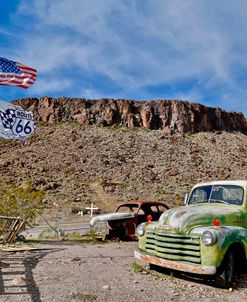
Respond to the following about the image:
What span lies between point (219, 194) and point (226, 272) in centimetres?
210

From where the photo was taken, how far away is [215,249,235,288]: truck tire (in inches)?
257

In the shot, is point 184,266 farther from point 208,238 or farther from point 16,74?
point 16,74

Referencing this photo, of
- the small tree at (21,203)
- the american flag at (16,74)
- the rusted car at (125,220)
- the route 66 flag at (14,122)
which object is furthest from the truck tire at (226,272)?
the small tree at (21,203)

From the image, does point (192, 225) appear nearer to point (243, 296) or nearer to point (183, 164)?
point (243, 296)

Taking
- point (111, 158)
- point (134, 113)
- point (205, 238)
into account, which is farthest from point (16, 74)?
point (134, 113)

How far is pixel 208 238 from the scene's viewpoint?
6445 mm

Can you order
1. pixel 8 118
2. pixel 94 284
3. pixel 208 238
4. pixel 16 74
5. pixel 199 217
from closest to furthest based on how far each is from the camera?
pixel 208 238, pixel 94 284, pixel 199 217, pixel 8 118, pixel 16 74

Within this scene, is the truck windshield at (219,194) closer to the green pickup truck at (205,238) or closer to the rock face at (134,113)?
the green pickup truck at (205,238)

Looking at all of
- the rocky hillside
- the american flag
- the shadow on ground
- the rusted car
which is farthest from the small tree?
the rocky hillside

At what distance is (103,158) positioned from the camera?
58.1 metres

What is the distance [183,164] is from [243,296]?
54.1m

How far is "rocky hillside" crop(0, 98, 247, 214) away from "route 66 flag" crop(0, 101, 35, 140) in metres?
31.0

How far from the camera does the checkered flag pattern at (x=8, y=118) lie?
8742 mm

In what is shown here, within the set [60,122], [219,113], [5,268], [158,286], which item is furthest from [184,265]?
[219,113]
